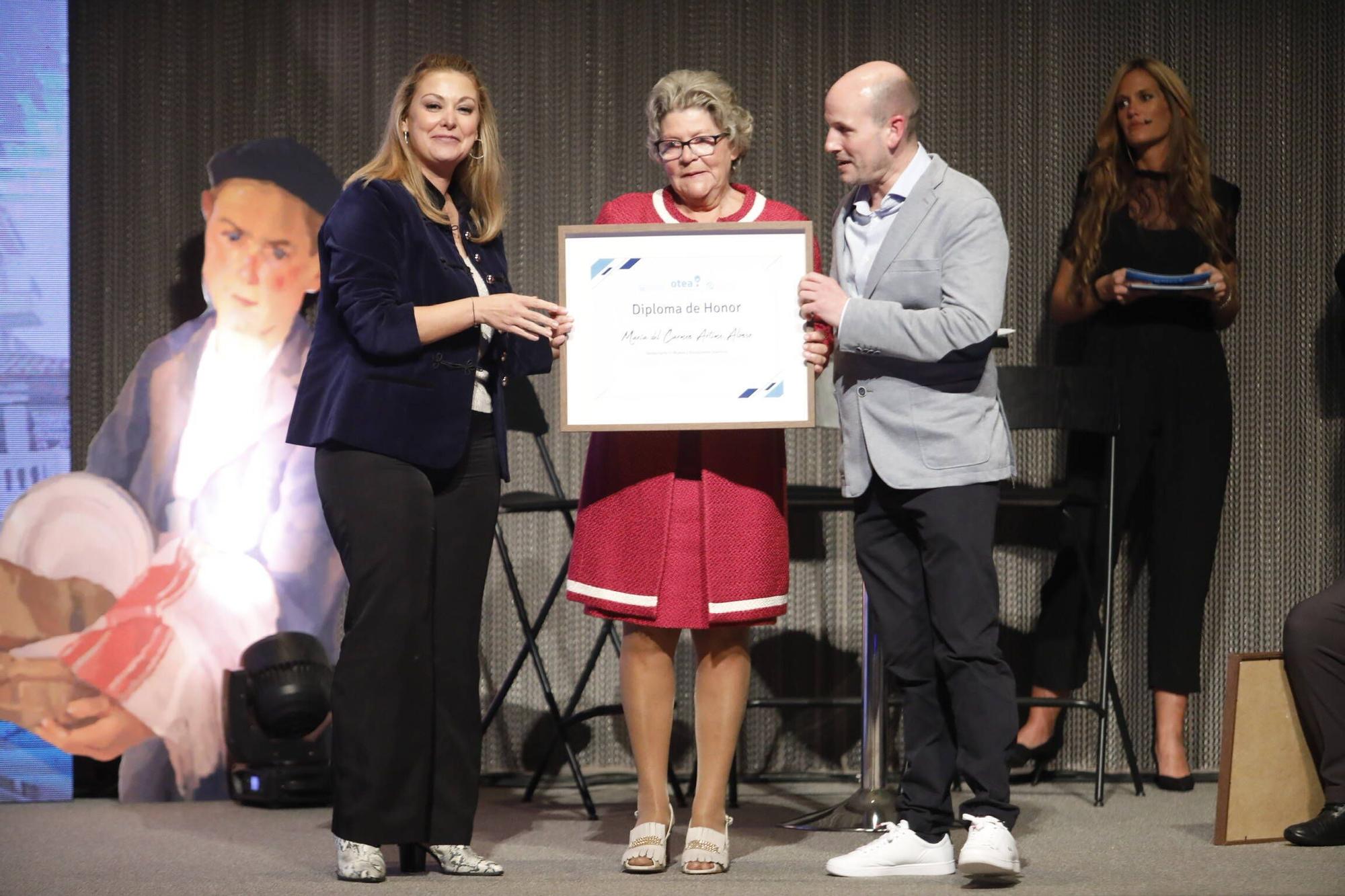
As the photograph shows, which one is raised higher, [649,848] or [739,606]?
[739,606]

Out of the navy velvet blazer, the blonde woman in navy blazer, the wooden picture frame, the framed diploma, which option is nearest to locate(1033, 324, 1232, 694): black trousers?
the wooden picture frame

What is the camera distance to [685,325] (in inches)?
105

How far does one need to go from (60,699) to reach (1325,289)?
3.81 meters

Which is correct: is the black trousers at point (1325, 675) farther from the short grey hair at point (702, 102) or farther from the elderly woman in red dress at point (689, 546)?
the short grey hair at point (702, 102)

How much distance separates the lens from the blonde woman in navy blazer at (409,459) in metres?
2.56

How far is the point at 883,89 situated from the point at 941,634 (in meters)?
1.05

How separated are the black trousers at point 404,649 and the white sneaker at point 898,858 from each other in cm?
76

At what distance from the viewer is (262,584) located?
378 cm

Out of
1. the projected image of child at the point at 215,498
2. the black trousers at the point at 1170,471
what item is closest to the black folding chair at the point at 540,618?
the projected image of child at the point at 215,498

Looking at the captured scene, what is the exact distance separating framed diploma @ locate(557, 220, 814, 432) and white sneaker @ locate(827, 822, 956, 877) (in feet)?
2.72

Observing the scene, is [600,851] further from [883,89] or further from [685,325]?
[883,89]

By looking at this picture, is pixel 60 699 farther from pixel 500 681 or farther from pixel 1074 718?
pixel 1074 718

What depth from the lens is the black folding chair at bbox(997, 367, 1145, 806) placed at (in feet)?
11.5

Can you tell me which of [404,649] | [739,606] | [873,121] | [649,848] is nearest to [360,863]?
[404,649]
